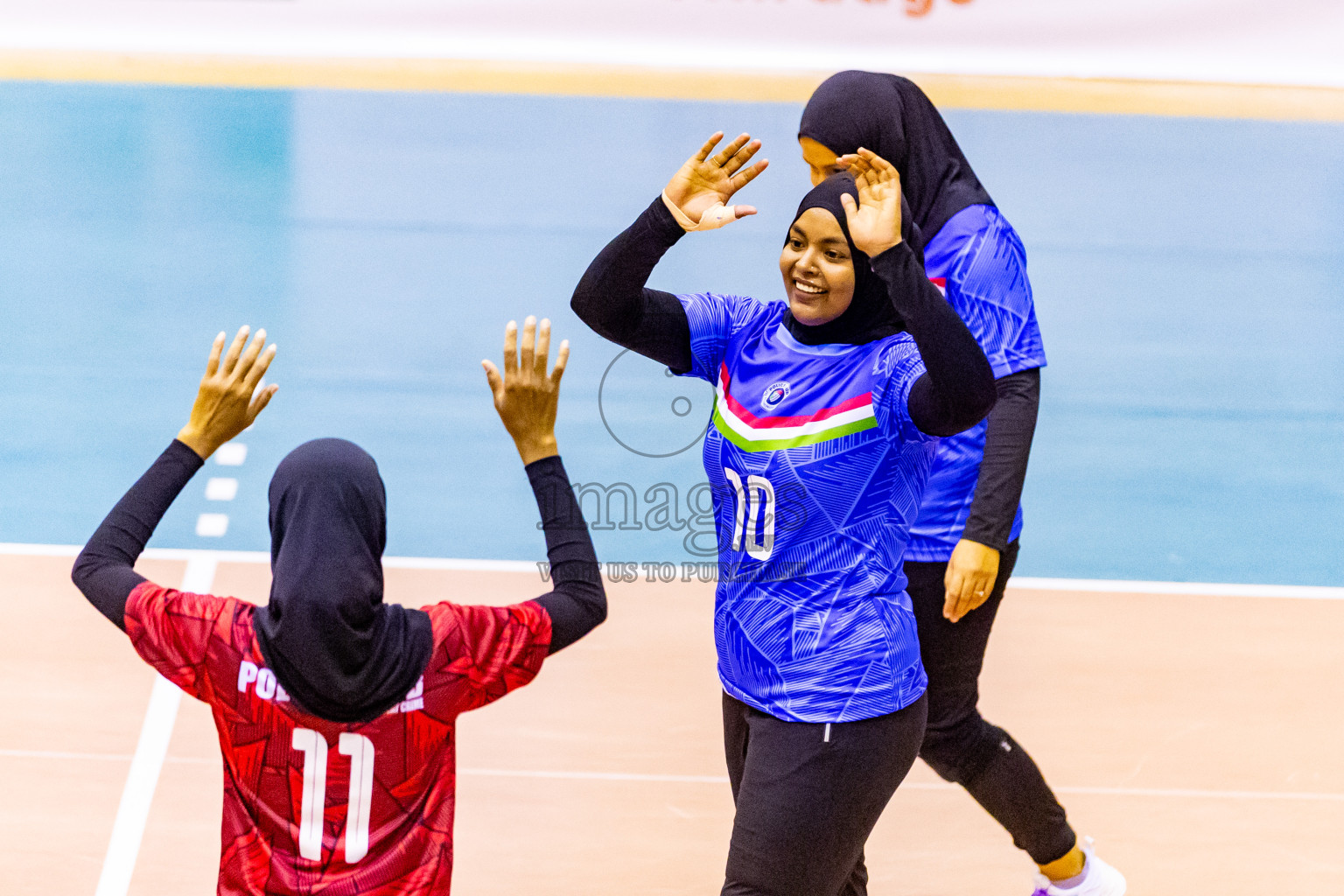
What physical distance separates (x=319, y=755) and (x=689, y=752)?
7.26 feet

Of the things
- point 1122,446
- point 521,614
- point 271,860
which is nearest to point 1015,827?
point 521,614

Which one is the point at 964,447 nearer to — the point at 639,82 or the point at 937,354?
the point at 937,354

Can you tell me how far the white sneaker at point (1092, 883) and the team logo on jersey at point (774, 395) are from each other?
1.52 metres

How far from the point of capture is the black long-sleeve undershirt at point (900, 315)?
8.45 feet

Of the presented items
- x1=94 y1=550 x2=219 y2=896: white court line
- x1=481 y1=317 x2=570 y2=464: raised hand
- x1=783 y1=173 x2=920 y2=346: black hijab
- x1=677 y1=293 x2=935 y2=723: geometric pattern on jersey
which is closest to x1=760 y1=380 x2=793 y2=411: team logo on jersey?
x1=677 y1=293 x2=935 y2=723: geometric pattern on jersey

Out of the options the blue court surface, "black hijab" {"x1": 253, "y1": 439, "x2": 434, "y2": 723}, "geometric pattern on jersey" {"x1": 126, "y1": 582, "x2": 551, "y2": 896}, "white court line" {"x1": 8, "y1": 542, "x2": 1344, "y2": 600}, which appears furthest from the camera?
the blue court surface

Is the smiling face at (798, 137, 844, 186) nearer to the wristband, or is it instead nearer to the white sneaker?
the wristband

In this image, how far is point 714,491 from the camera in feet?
9.71

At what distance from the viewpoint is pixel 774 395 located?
2836mm

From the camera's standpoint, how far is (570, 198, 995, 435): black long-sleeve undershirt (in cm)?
257

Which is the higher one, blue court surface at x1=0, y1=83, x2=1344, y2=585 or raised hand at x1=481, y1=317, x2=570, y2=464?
raised hand at x1=481, y1=317, x2=570, y2=464

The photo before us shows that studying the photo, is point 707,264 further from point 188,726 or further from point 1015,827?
point 1015,827

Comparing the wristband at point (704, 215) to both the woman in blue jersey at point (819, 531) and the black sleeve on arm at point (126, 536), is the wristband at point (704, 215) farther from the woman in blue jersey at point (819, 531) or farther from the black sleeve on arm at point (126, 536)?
the black sleeve on arm at point (126, 536)

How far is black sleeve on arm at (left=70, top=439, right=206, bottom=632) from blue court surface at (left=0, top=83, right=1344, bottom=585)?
2441 mm
